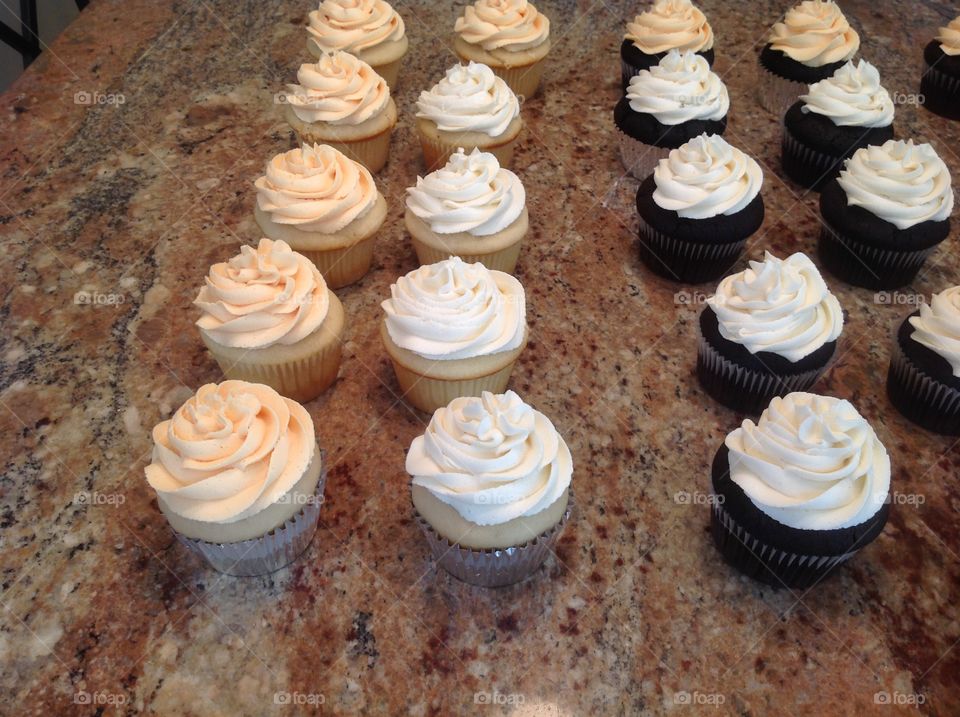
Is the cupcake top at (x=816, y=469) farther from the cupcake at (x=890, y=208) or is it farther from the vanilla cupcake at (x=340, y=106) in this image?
the vanilla cupcake at (x=340, y=106)

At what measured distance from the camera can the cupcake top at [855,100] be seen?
147 inches

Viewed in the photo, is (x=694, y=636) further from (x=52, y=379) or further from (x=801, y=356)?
(x=52, y=379)

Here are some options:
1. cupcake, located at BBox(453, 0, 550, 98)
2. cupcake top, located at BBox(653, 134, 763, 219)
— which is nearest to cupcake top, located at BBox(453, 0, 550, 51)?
cupcake, located at BBox(453, 0, 550, 98)

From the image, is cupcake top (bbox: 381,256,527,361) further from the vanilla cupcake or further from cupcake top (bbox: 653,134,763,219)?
the vanilla cupcake

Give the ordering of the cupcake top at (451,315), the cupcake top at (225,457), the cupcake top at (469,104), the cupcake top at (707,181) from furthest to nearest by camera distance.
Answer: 1. the cupcake top at (469,104)
2. the cupcake top at (707,181)
3. the cupcake top at (451,315)
4. the cupcake top at (225,457)

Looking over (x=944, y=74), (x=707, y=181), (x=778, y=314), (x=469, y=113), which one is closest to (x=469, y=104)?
(x=469, y=113)

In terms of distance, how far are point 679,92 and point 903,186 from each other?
1.05 m

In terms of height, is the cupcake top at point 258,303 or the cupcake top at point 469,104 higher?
the cupcake top at point 469,104

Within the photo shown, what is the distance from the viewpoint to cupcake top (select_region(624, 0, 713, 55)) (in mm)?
4238

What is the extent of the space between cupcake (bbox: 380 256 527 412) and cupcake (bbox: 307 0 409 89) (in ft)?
6.23

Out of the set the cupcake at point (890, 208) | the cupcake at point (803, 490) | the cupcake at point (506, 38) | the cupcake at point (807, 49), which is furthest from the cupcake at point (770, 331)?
the cupcake at point (506, 38)

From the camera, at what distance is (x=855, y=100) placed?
3750 millimetres

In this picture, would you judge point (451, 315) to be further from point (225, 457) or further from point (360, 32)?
point (360, 32)

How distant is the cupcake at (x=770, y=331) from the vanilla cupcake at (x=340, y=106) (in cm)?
178
